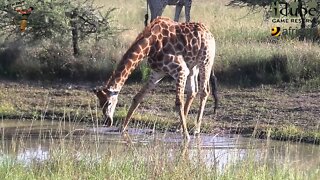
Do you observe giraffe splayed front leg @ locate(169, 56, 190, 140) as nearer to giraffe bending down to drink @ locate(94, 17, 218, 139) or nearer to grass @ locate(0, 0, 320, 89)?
giraffe bending down to drink @ locate(94, 17, 218, 139)

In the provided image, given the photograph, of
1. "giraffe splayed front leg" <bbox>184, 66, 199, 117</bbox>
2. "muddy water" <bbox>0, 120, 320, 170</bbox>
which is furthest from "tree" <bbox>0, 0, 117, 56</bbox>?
"giraffe splayed front leg" <bbox>184, 66, 199, 117</bbox>

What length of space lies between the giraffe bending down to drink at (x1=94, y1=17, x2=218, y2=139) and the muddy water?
50cm

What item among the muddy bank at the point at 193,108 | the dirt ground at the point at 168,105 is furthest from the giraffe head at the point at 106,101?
the dirt ground at the point at 168,105

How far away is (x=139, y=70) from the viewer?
642 inches

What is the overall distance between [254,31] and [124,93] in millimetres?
5538

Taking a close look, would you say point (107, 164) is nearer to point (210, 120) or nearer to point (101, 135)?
point (101, 135)

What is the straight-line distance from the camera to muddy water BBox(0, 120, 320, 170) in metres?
8.80

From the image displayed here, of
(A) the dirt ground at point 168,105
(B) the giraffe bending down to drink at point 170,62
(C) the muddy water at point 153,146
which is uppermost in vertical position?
(B) the giraffe bending down to drink at point 170,62

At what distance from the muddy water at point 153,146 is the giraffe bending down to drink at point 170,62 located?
50 cm

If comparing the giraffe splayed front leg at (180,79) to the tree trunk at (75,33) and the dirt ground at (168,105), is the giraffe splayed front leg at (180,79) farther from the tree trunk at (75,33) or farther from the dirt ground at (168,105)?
the tree trunk at (75,33)

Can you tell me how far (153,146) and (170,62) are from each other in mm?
3587

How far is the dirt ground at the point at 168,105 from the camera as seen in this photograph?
12823mm

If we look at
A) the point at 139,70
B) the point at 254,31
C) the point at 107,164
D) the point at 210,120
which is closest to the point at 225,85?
the point at 139,70

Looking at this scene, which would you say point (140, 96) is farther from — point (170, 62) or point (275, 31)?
point (275, 31)
